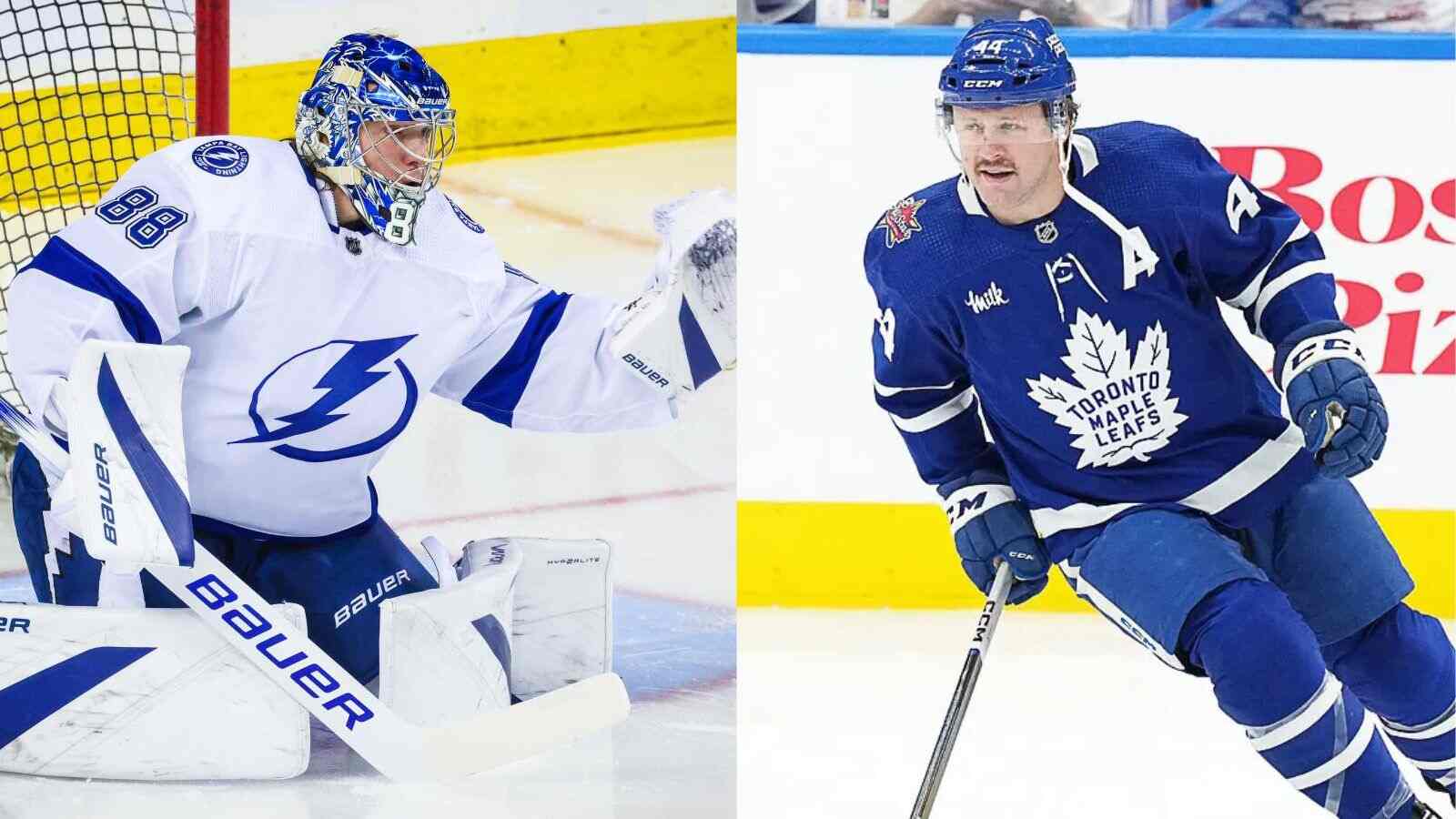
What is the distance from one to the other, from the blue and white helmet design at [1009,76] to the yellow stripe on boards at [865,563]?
1.60 meters

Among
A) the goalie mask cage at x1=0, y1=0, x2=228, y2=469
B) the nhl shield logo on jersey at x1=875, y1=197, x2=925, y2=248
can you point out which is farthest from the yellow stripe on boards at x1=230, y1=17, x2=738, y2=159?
the nhl shield logo on jersey at x1=875, y1=197, x2=925, y2=248

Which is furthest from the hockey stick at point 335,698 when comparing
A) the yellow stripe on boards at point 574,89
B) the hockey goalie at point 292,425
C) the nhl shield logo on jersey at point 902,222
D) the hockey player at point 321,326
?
the yellow stripe on boards at point 574,89

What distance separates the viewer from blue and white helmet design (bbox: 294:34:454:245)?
7.92 feet

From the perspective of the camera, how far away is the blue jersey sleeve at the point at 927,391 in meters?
2.19

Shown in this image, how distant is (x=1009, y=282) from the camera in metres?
2.11

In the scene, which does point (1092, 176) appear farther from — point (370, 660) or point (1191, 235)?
point (370, 660)

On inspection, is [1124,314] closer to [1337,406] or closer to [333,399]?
[1337,406]

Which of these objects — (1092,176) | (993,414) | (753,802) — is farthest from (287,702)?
(1092,176)

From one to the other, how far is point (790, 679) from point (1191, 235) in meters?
1.31

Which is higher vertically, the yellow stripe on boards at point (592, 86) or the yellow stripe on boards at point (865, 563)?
the yellow stripe on boards at point (592, 86)

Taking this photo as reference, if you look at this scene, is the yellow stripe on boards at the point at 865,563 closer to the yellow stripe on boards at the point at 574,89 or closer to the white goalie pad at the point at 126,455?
the yellow stripe on boards at the point at 574,89

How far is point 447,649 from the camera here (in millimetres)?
2492

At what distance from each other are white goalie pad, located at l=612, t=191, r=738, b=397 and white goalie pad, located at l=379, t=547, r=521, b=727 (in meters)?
0.34

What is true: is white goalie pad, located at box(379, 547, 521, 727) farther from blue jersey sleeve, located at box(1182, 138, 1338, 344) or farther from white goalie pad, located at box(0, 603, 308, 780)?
blue jersey sleeve, located at box(1182, 138, 1338, 344)
